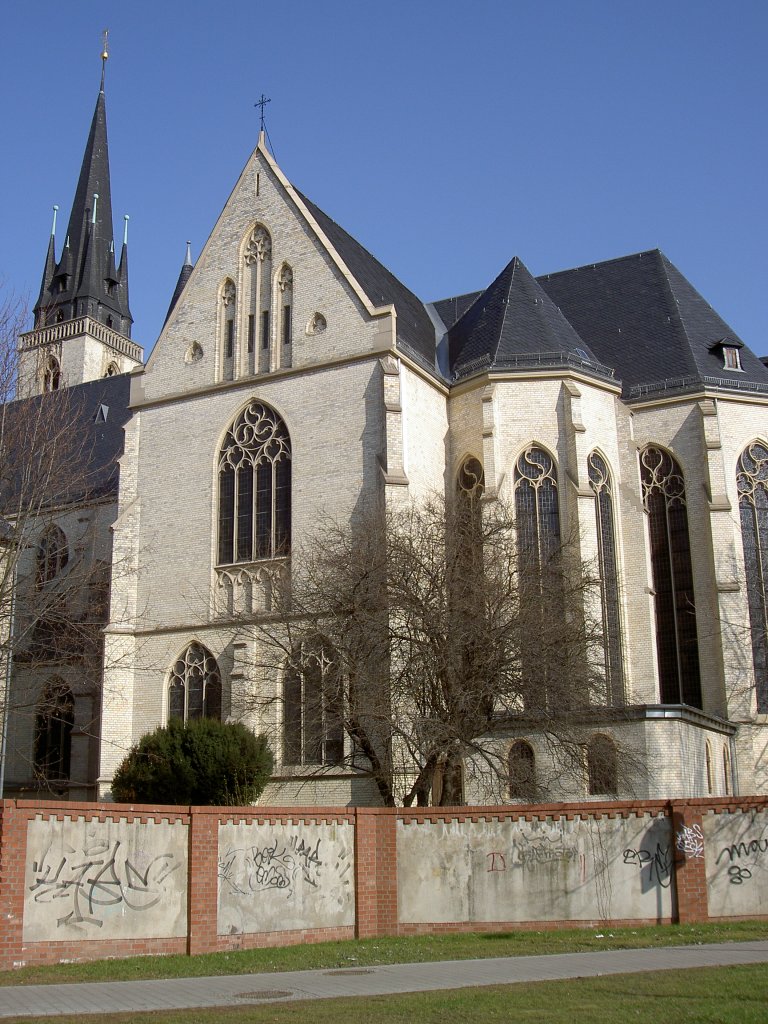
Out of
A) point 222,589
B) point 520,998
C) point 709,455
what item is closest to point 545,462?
point 709,455

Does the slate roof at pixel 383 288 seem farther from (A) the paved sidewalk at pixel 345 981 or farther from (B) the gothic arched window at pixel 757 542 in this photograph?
(A) the paved sidewalk at pixel 345 981

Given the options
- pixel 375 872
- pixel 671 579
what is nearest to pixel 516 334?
pixel 671 579

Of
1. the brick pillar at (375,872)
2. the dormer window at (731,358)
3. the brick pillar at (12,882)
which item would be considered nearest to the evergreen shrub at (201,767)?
the brick pillar at (375,872)

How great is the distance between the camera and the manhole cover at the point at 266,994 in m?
11.6

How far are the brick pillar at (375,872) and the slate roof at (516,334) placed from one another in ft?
50.8

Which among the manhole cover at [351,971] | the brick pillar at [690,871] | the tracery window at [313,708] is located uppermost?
the tracery window at [313,708]

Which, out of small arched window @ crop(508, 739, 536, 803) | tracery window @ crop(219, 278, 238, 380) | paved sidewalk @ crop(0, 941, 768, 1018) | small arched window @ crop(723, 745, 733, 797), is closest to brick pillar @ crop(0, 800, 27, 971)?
paved sidewalk @ crop(0, 941, 768, 1018)

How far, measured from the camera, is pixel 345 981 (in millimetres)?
12672

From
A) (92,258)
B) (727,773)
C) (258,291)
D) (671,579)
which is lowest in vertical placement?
(727,773)

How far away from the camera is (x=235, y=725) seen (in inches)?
997

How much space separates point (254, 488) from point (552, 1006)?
21158 millimetres

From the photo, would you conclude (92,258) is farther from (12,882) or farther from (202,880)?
(12,882)

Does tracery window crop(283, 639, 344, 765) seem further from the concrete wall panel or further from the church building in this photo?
the concrete wall panel

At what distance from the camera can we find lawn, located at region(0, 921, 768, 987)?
13.6 metres
